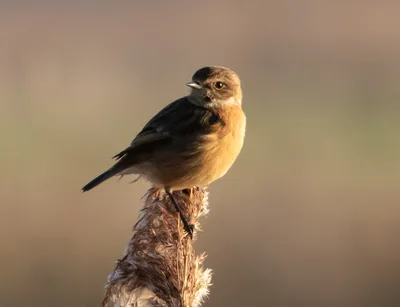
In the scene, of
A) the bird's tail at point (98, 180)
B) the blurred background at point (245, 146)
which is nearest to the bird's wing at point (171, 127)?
the bird's tail at point (98, 180)

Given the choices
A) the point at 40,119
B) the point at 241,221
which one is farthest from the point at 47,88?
the point at 241,221

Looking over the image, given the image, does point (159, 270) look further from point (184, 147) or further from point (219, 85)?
point (219, 85)

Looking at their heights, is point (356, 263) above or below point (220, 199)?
below

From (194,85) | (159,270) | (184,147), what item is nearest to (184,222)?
(159,270)

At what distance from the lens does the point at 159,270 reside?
13.2 feet

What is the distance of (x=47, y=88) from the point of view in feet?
50.3

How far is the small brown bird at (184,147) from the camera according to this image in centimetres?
617

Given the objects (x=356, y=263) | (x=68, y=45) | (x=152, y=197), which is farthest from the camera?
(x=68, y=45)

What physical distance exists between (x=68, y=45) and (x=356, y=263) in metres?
10.1

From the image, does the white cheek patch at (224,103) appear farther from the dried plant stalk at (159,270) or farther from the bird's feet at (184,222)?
the dried plant stalk at (159,270)

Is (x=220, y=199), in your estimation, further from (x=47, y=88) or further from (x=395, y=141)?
(x=47, y=88)

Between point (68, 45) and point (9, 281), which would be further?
point (68, 45)

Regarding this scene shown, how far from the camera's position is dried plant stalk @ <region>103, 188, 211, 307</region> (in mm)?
3893

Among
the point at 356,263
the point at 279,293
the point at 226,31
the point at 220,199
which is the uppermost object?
the point at 226,31
